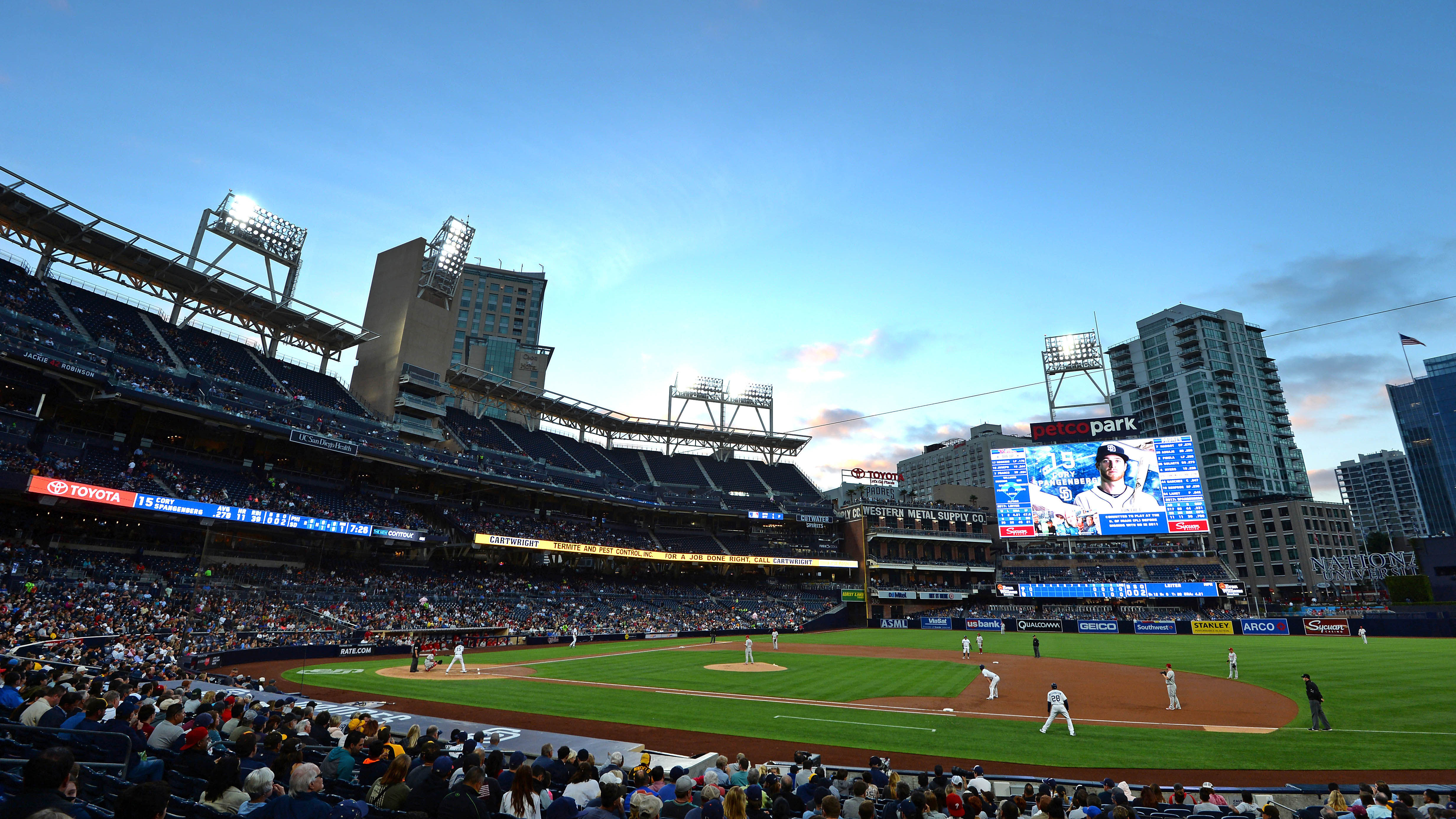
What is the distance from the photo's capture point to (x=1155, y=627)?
2215 inches

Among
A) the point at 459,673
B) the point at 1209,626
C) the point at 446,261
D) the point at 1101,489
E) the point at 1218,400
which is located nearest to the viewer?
the point at 459,673

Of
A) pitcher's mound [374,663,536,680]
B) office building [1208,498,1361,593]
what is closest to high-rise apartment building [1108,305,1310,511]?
office building [1208,498,1361,593]

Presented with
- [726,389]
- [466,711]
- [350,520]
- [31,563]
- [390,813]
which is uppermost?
[726,389]

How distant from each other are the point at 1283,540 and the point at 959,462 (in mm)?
78853

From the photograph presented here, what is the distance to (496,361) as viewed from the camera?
325ft

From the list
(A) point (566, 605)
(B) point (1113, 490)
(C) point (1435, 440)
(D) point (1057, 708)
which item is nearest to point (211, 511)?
(A) point (566, 605)

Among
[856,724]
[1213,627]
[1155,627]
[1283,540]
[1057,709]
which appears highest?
[1283,540]

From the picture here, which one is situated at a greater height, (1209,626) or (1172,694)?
(1209,626)

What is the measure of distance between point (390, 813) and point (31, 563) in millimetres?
39463

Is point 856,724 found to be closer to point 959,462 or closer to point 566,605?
point 566,605

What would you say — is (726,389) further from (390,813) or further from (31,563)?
(390,813)

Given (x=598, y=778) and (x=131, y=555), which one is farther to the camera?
(x=131, y=555)

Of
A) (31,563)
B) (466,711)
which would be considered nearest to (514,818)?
(466,711)

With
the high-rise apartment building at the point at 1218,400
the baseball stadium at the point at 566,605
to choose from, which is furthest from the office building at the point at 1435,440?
the baseball stadium at the point at 566,605
